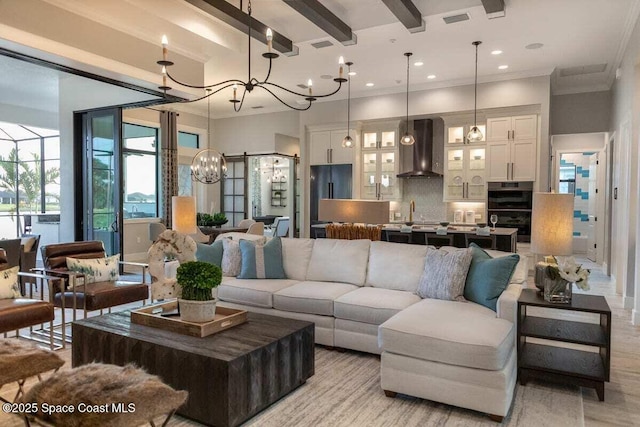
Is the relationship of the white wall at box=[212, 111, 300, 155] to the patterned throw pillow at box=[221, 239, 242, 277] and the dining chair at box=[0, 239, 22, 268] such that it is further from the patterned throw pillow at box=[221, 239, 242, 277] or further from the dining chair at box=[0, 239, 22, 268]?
the dining chair at box=[0, 239, 22, 268]

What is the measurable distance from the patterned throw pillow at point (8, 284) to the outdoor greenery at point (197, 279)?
182cm

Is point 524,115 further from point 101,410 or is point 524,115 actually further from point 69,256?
point 101,410

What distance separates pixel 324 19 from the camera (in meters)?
4.66

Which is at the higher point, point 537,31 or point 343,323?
point 537,31

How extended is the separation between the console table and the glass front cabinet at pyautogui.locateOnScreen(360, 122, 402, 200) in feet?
17.4

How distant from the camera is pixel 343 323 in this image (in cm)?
358

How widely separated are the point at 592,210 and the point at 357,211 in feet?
22.5

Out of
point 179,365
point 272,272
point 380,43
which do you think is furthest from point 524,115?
point 179,365

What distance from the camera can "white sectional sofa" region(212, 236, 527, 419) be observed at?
8.41ft

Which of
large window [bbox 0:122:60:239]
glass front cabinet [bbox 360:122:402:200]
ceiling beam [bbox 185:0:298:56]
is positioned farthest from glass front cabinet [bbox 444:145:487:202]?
large window [bbox 0:122:60:239]

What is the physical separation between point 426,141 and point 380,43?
113 inches

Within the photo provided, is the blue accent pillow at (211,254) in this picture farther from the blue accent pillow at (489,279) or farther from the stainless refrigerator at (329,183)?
the stainless refrigerator at (329,183)

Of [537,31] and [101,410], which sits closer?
[101,410]

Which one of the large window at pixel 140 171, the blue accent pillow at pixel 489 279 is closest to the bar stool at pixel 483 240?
the blue accent pillow at pixel 489 279
